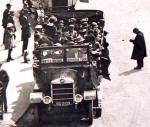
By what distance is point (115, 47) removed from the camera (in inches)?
1001

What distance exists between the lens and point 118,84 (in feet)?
68.3

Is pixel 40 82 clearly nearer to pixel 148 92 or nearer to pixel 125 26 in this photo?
pixel 148 92

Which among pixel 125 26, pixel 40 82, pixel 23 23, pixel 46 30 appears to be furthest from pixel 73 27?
pixel 125 26

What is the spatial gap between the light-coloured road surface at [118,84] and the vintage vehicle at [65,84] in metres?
0.61

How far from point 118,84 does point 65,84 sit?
4.39 meters

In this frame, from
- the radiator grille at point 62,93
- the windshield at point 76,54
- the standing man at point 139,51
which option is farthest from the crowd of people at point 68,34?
the radiator grille at point 62,93

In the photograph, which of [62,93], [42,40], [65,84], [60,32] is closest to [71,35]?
[60,32]

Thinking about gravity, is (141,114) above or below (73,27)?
below

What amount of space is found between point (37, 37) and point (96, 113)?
4443mm

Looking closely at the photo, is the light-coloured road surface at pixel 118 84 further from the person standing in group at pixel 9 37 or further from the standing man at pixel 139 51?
the person standing in group at pixel 9 37

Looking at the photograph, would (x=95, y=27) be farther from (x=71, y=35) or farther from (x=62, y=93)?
(x=62, y=93)

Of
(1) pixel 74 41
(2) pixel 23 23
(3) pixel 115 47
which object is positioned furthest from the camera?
(3) pixel 115 47

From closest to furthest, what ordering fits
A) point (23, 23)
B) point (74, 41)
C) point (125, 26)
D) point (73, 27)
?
point (74, 41) → point (73, 27) → point (23, 23) → point (125, 26)

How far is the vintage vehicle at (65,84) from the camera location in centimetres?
1700
